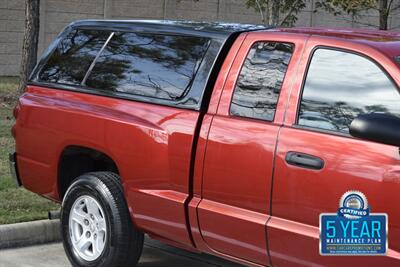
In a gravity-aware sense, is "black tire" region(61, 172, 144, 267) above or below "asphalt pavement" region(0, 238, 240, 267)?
above

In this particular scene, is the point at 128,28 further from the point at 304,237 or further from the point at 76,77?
the point at 304,237

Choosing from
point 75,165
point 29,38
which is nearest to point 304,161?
point 75,165

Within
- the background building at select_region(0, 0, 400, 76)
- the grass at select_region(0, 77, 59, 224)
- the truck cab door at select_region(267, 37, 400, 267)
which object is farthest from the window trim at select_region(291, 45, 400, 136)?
the background building at select_region(0, 0, 400, 76)

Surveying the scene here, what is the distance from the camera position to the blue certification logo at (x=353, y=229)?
11.5 feet

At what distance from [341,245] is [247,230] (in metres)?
0.60

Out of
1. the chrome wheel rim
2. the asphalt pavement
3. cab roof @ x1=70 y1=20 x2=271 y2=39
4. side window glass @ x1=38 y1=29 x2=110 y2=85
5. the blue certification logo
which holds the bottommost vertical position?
the asphalt pavement

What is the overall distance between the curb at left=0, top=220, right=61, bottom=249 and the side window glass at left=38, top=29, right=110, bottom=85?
1.30 m

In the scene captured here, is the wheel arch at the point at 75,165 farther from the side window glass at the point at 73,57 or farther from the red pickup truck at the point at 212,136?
the side window glass at the point at 73,57

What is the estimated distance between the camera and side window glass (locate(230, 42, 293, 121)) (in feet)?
13.3

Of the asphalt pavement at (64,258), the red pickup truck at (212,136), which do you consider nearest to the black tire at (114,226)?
the red pickup truck at (212,136)

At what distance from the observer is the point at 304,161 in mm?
3744

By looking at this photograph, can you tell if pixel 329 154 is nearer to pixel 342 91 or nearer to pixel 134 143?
pixel 342 91

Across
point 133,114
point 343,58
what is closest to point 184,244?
point 133,114

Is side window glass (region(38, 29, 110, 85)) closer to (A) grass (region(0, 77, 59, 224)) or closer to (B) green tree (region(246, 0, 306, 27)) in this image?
(A) grass (region(0, 77, 59, 224))
